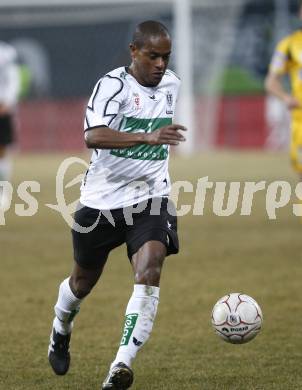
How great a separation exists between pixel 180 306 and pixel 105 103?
331cm

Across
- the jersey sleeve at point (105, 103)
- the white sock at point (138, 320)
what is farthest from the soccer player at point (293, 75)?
the white sock at point (138, 320)

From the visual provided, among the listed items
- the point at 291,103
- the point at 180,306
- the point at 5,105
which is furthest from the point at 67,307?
the point at 5,105

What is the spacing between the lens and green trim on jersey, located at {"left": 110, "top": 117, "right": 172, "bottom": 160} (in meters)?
6.58

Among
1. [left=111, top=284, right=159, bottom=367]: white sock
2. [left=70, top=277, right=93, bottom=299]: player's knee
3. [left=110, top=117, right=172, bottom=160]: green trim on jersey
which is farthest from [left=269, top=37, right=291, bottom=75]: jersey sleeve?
[left=111, top=284, right=159, bottom=367]: white sock

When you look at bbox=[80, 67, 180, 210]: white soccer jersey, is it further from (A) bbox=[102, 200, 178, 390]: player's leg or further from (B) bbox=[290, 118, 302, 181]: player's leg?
(B) bbox=[290, 118, 302, 181]: player's leg

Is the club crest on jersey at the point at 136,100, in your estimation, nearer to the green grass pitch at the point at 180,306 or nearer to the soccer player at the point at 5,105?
the green grass pitch at the point at 180,306

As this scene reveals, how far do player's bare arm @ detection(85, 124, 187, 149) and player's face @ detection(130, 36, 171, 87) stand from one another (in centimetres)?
50

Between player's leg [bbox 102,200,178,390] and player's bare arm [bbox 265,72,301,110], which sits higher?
player's leg [bbox 102,200,178,390]

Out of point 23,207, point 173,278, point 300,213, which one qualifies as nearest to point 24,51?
point 23,207

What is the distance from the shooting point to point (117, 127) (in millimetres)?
6590

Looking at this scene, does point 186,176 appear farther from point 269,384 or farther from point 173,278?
point 269,384

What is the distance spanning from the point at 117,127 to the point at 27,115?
27.4 metres

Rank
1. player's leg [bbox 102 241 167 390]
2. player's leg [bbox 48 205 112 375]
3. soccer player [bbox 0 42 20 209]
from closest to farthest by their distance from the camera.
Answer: player's leg [bbox 102 241 167 390] → player's leg [bbox 48 205 112 375] → soccer player [bbox 0 42 20 209]

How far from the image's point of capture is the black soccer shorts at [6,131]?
18250 mm
